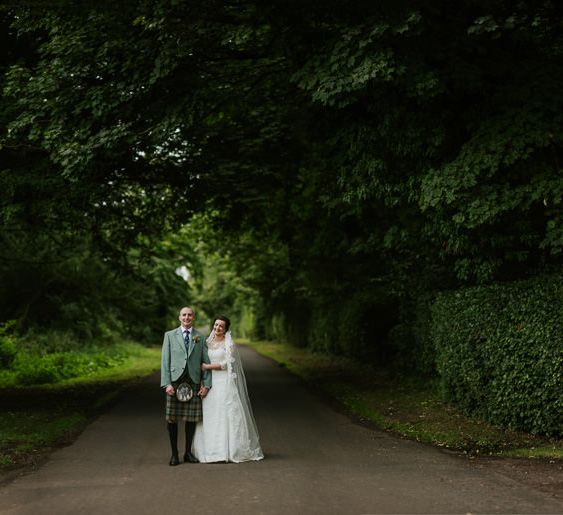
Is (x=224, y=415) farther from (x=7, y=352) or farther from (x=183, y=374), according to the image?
(x=7, y=352)

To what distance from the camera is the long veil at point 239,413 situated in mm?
9031

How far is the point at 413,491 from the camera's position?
718cm

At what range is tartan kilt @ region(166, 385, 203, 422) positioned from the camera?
9.02 meters

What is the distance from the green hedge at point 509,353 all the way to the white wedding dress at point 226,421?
430 centimetres

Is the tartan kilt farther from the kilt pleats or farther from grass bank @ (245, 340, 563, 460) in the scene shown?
grass bank @ (245, 340, 563, 460)

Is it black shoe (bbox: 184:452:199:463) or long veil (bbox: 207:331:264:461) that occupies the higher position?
long veil (bbox: 207:331:264:461)

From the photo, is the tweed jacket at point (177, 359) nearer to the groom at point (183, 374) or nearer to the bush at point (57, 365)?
the groom at point (183, 374)

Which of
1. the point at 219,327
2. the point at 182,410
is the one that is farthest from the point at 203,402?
the point at 219,327

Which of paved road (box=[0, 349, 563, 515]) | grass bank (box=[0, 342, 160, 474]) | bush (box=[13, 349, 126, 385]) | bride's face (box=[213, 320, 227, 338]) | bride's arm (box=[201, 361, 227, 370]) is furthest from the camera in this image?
bush (box=[13, 349, 126, 385])

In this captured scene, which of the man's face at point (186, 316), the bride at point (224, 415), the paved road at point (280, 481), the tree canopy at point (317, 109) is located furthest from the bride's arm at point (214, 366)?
the tree canopy at point (317, 109)

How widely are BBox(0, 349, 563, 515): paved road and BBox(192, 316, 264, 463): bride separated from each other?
0.27 m

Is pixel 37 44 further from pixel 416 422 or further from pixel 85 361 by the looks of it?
pixel 85 361

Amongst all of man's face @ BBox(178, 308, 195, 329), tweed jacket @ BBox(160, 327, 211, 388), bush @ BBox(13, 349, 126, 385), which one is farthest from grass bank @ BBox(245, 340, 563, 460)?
bush @ BBox(13, 349, 126, 385)

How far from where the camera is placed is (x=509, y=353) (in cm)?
1099
